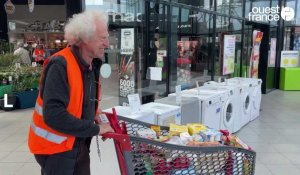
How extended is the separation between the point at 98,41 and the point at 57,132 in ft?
1.67

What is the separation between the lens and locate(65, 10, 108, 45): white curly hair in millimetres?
1544

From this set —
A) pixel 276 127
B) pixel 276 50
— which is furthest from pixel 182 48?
pixel 276 50

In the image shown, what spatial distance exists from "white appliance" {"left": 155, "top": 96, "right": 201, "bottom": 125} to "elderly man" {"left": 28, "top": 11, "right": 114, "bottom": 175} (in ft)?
6.92

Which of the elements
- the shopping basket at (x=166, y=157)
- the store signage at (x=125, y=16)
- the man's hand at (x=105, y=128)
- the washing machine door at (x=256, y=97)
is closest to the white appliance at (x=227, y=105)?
the washing machine door at (x=256, y=97)

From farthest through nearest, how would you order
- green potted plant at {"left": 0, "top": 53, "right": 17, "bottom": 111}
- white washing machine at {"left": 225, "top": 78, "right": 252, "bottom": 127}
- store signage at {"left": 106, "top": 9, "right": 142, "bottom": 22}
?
green potted plant at {"left": 0, "top": 53, "right": 17, "bottom": 111} → white washing machine at {"left": 225, "top": 78, "right": 252, "bottom": 127} → store signage at {"left": 106, "top": 9, "right": 142, "bottom": 22}

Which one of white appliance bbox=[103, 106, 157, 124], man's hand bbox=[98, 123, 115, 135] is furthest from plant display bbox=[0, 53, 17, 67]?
man's hand bbox=[98, 123, 115, 135]

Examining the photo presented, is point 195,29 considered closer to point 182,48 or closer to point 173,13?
point 182,48

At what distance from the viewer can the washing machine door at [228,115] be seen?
15.2ft

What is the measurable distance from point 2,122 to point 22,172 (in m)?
2.64

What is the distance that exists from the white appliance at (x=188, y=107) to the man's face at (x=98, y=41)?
7.07ft

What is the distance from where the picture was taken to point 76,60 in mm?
1584

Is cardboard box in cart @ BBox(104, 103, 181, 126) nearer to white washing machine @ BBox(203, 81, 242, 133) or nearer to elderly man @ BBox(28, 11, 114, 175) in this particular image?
elderly man @ BBox(28, 11, 114, 175)

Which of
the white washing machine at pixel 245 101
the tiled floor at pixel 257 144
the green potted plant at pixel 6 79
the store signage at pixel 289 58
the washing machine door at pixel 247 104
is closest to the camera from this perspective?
the tiled floor at pixel 257 144

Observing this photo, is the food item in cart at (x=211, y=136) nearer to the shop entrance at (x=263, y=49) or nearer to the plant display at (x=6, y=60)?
the plant display at (x=6, y=60)
